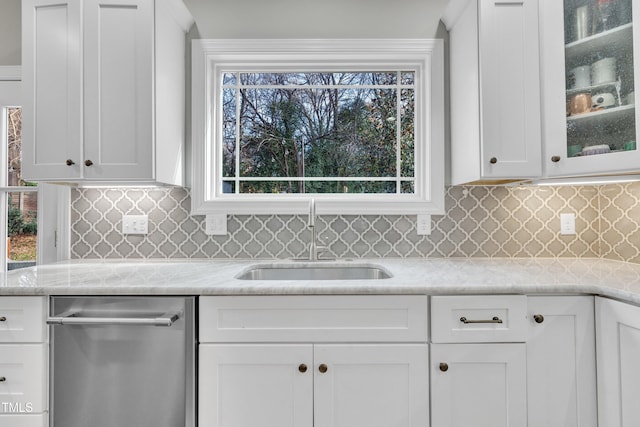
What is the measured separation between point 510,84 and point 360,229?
3.40 feet

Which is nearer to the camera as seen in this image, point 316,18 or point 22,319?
point 22,319

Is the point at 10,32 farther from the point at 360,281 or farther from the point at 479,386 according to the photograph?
the point at 479,386

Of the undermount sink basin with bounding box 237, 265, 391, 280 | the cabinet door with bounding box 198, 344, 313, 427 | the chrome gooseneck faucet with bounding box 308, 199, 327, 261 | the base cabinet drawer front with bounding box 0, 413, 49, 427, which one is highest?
the chrome gooseneck faucet with bounding box 308, 199, 327, 261

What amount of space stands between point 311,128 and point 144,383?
1582 mm

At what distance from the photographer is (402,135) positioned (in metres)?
2.36

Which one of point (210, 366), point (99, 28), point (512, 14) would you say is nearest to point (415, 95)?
point (512, 14)

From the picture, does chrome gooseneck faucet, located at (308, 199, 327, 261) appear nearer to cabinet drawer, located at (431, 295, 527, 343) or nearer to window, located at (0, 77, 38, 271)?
cabinet drawer, located at (431, 295, 527, 343)

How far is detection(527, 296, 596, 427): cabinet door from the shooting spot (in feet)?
4.88

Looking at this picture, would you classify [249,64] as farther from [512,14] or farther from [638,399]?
[638,399]

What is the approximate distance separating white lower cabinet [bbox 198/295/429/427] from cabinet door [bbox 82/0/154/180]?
844 mm

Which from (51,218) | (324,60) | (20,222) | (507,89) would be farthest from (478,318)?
(20,222)

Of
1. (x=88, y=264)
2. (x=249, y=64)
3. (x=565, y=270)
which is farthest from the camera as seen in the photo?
(x=249, y=64)

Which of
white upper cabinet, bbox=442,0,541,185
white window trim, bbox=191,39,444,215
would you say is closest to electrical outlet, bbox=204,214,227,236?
white window trim, bbox=191,39,444,215

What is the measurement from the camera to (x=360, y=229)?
223 cm
